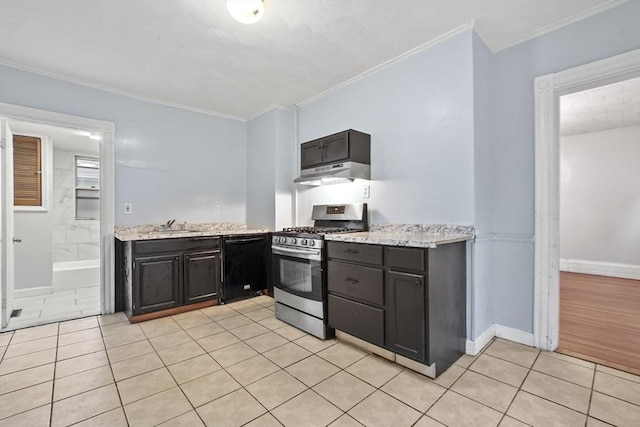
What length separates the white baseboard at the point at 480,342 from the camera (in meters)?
2.32

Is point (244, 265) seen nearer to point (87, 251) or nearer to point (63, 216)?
point (87, 251)

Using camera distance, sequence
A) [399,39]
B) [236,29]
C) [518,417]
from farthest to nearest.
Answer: [399,39], [236,29], [518,417]

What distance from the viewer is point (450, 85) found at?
8.14 feet

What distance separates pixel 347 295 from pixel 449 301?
2.50 ft

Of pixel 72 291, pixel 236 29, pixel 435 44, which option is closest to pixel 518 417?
pixel 435 44

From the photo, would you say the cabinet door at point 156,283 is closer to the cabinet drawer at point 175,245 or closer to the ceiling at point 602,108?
the cabinet drawer at point 175,245

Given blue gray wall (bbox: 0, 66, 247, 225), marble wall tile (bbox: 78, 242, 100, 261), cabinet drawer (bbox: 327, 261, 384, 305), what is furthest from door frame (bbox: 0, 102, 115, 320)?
marble wall tile (bbox: 78, 242, 100, 261)

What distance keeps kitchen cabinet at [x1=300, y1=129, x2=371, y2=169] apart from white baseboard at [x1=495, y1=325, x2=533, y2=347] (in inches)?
76.6

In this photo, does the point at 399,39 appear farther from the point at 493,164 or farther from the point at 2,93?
the point at 2,93

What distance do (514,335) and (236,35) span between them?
343 cm

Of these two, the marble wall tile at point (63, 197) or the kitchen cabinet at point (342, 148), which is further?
the marble wall tile at point (63, 197)

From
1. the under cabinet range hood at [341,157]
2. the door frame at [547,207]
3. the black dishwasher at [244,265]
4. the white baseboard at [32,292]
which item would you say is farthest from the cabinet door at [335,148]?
the white baseboard at [32,292]

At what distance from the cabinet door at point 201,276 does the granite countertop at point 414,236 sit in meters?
1.65

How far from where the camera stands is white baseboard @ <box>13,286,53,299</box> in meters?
3.96
